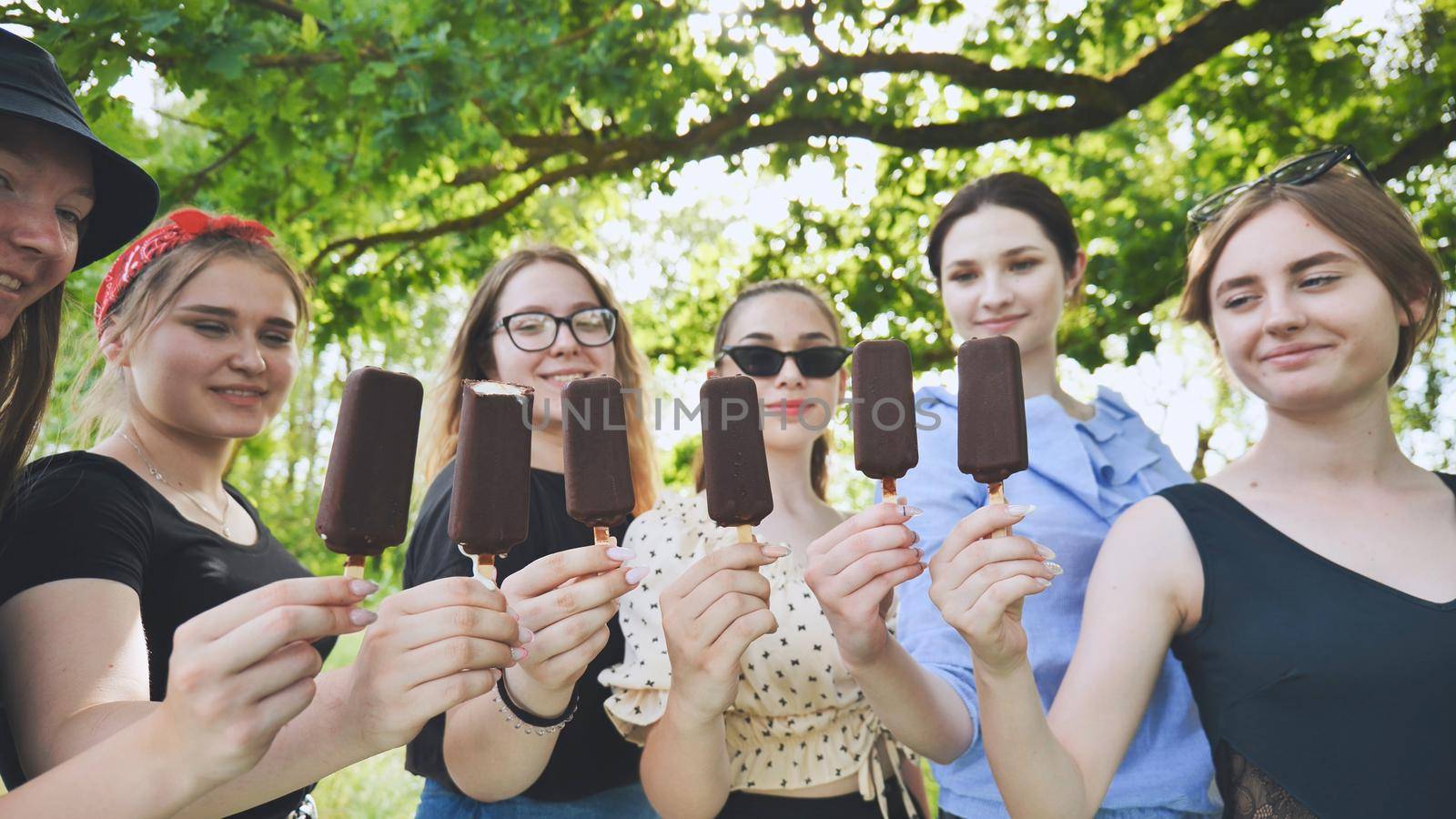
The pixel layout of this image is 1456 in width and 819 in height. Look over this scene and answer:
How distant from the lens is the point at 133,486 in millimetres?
2320

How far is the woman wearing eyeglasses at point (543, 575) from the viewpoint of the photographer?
198 cm

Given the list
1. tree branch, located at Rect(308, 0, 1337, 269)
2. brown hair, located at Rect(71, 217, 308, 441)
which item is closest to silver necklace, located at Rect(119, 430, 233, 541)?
brown hair, located at Rect(71, 217, 308, 441)

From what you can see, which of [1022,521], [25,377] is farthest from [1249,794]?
[25,377]

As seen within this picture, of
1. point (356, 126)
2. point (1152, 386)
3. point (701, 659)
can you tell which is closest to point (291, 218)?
point (356, 126)

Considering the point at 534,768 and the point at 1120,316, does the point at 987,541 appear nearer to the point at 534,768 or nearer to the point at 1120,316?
the point at 534,768

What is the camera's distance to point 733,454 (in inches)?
87.3

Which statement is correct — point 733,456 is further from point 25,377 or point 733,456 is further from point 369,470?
point 25,377

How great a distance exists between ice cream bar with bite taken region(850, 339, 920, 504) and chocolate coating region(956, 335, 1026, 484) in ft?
0.43

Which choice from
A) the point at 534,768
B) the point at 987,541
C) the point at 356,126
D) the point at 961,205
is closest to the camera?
the point at 987,541

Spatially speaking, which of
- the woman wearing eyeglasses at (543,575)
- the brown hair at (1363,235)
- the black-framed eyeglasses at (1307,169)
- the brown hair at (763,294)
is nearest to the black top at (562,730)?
the woman wearing eyeglasses at (543,575)

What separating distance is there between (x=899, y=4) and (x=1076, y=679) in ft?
17.9

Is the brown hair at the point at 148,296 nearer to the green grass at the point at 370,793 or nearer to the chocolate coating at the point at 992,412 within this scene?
the chocolate coating at the point at 992,412

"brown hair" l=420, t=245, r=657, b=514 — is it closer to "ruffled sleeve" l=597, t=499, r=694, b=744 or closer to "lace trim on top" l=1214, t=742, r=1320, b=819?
"ruffled sleeve" l=597, t=499, r=694, b=744

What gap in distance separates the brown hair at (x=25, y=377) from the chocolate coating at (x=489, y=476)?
101cm
